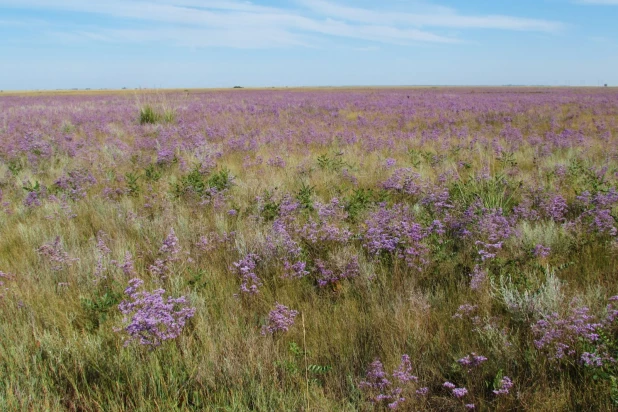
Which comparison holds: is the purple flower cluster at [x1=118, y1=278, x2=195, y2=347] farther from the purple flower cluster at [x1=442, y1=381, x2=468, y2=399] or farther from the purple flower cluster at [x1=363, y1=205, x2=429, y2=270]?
the purple flower cluster at [x1=363, y1=205, x2=429, y2=270]

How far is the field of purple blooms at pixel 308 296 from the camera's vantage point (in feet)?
7.36

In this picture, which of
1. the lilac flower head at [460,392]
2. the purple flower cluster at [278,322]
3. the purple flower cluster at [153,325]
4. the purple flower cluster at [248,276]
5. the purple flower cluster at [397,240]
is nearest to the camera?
the lilac flower head at [460,392]

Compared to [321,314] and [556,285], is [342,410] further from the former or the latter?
[556,285]

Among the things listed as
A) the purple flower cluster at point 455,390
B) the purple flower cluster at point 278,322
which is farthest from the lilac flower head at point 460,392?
the purple flower cluster at point 278,322

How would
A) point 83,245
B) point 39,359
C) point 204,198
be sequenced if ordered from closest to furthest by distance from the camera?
point 39,359, point 83,245, point 204,198

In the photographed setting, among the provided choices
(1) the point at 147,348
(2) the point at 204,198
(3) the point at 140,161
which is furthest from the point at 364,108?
(1) the point at 147,348

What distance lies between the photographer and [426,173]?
23.7 feet

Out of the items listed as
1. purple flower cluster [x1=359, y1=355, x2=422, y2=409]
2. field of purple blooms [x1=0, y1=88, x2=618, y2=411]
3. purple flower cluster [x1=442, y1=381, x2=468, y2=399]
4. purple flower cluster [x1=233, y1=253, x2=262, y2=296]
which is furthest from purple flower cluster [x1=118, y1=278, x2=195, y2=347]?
purple flower cluster [x1=442, y1=381, x2=468, y2=399]

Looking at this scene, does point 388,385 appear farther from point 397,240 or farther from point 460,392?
point 397,240

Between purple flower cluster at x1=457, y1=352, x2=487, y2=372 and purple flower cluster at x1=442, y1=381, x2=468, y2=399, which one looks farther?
purple flower cluster at x1=457, y1=352, x2=487, y2=372

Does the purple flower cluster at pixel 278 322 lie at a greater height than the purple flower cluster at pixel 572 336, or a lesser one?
lesser

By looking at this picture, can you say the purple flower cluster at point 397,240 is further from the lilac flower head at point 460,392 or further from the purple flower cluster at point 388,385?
the lilac flower head at point 460,392

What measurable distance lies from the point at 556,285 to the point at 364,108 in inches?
734

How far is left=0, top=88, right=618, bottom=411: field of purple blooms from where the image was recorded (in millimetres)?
2244
